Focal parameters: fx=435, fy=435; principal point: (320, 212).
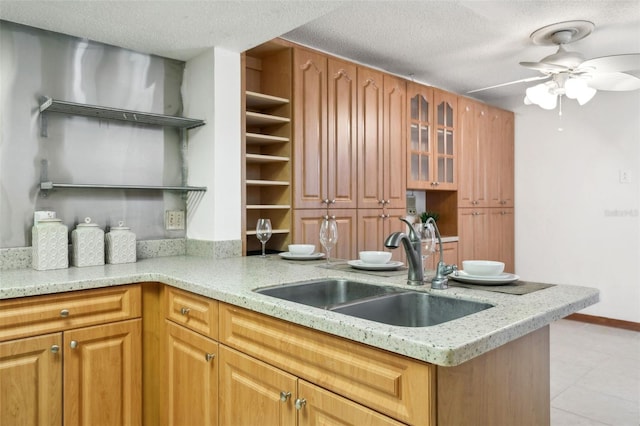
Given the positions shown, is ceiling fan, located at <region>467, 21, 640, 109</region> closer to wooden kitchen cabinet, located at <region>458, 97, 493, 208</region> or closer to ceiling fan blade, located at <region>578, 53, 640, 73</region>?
ceiling fan blade, located at <region>578, 53, 640, 73</region>

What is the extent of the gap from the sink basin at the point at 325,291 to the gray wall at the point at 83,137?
1214 millimetres

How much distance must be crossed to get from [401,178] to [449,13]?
1.29 m

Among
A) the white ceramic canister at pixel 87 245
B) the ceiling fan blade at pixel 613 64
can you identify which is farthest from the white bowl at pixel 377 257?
the ceiling fan blade at pixel 613 64

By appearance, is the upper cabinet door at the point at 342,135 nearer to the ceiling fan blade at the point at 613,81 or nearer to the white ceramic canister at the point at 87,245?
the white ceramic canister at the point at 87,245

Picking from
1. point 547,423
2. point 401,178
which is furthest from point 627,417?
point 401,178

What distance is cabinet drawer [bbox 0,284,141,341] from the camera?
1.56 metres

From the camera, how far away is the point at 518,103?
4.79 meters

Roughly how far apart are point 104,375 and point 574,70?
122 inches

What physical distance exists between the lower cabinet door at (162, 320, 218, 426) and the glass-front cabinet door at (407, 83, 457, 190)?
239 centimetres

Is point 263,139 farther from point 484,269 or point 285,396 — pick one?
point 285,396

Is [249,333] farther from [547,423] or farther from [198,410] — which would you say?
[547,423]

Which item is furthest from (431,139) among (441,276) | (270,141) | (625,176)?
(441,276)

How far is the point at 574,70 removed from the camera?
108 inches

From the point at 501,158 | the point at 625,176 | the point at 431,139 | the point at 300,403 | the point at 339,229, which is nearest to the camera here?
the point at 300,403
